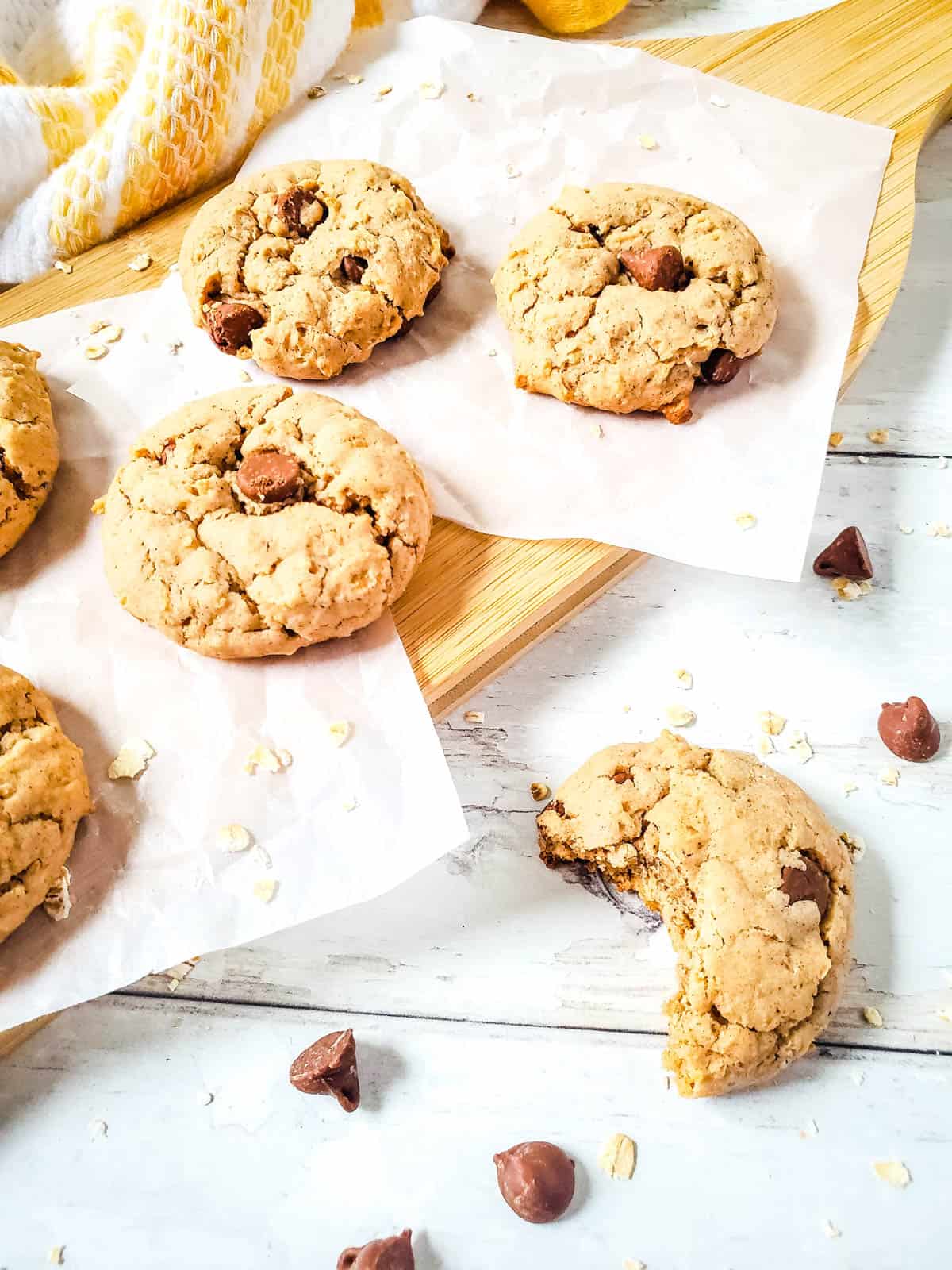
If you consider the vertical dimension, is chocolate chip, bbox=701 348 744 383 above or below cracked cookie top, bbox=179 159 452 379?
below

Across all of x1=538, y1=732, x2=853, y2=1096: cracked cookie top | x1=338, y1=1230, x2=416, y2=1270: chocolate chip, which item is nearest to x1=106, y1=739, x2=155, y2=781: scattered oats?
x1=538, y1=732, x2=853, y2=1096: cracked cookie top

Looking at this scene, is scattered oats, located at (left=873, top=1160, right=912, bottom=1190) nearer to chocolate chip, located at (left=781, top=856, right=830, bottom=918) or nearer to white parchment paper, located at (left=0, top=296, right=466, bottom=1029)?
chocolate chip, located at (left=781, top=856, right=830, bottom=918)

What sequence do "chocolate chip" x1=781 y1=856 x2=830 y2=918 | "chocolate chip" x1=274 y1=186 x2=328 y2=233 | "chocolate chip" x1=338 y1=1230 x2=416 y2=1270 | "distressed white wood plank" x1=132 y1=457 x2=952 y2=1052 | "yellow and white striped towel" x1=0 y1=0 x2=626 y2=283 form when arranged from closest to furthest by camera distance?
1. "chocolate chip" x1=338 y1=1230 x2=416 y2=1270
2. "chocolate chip" x1=781 y1=856 x2=830 y2=918
3. "distressed white wood plank" x1=132 y1=457 x2=952 y2=1052
4. "chocolate chip" x1=274 y1=186 x2=328 y2=233
5. "yellow and white striped towel" x1=0 y1=0 x2=626 y2=283

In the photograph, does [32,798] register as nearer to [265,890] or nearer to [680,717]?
[265,890]

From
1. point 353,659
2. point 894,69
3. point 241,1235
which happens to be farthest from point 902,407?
point 241,1235

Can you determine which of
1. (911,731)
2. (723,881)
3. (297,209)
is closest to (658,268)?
(297,209)

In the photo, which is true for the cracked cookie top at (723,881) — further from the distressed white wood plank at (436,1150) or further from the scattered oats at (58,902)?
the scattered oats at (58,902)

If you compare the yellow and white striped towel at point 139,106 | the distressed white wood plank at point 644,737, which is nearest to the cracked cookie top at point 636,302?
the distressed white wood plank at point 644,737
